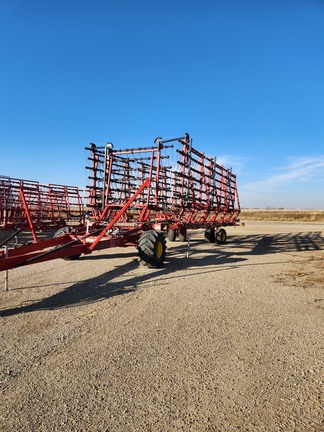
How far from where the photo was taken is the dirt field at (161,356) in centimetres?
235

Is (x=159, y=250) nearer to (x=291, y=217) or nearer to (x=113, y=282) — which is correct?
(x=113, y=282)

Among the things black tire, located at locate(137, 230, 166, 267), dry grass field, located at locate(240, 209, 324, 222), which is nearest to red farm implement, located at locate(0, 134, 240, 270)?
black tire, located at locate(137, 230, 166, 267)

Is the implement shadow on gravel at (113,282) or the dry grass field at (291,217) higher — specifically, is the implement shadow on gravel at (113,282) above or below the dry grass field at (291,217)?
below

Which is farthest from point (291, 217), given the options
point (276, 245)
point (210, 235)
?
point (210, 235)

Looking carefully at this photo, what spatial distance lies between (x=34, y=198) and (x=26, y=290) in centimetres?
1175

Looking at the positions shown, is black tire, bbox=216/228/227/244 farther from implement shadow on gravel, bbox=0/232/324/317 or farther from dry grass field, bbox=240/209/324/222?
dry grass field, bbox=240/209/324/222

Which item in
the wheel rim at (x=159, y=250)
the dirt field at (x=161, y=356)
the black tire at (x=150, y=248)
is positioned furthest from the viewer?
the wheel rim at (x=159, y=250)

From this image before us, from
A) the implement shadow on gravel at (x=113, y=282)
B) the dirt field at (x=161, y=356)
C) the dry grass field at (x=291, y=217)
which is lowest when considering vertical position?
the dirt field at (x=161, y=356)

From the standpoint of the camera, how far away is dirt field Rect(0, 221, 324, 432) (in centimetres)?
235

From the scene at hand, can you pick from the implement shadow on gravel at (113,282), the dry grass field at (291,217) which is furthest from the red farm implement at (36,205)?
the dry grass field at (291,217)

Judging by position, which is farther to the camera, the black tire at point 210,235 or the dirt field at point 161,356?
the black tire at point 210,235

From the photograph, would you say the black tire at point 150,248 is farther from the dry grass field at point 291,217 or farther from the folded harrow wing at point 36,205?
the dry grass field at point 291,217

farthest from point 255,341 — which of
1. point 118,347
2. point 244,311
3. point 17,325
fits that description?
point 17,325

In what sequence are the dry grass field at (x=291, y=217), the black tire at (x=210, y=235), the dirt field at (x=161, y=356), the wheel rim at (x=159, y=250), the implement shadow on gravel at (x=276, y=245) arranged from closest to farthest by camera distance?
the dirt field at (x=161, y=356) < the wheel rim at (x=159, y=250) < the implement shadow on gravel at (x=276, y=245) < the black tire at (x=210, y=235) < the dry grass field at (x=291, y=217)
